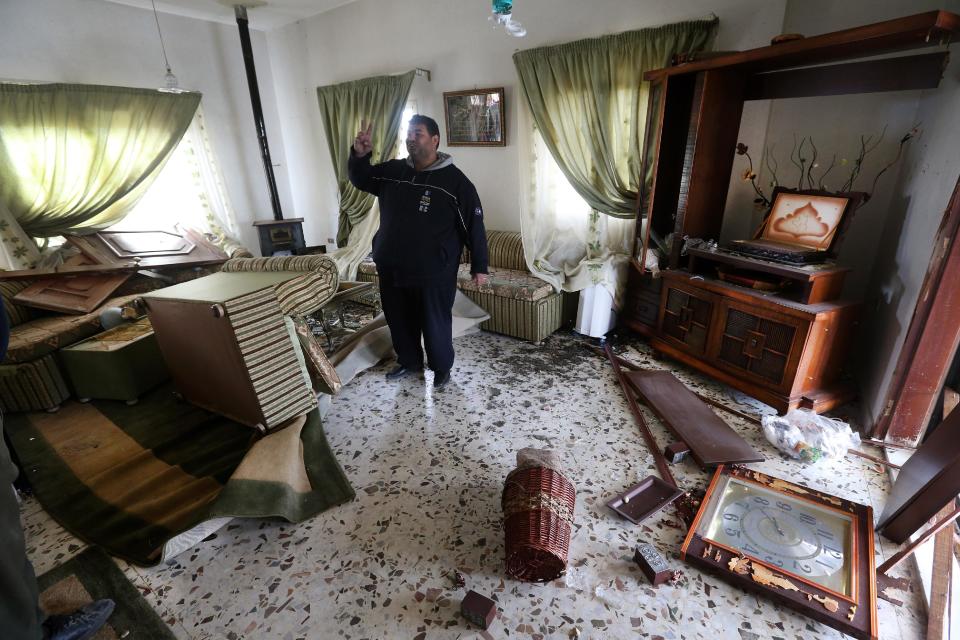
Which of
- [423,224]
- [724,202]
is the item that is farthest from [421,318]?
[724,202]

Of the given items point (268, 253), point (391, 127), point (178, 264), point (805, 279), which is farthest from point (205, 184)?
point (805, 279)

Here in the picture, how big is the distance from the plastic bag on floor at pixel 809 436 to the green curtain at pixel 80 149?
5.04 meters

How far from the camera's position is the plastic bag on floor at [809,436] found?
174 centimetres

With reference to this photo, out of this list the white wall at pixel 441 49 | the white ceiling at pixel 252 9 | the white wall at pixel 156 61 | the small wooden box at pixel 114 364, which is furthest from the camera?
the white ceiling at pixel 252 9

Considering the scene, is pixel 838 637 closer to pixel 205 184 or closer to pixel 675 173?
pixel 675 173

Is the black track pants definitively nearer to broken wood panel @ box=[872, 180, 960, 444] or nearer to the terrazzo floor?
the terrazzo floor

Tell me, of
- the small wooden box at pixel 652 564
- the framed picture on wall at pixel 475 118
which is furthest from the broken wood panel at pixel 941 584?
the framed picture on wall at pixel 475 118

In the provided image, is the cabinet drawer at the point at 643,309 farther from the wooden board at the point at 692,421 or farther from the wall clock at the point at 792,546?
the wall clock at the point at 792,546

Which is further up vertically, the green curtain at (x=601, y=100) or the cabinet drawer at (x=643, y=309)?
the green curtain at (x=601, y=100)

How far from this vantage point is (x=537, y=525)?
1.25 m

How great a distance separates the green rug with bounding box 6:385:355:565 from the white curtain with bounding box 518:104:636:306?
6.50ft

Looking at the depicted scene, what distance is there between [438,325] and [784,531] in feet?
5.52

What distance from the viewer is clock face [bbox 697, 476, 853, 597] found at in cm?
124

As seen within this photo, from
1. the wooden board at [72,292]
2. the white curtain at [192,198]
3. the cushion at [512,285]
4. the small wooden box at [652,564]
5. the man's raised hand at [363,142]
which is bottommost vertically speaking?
the small wooden box at [652,564]
